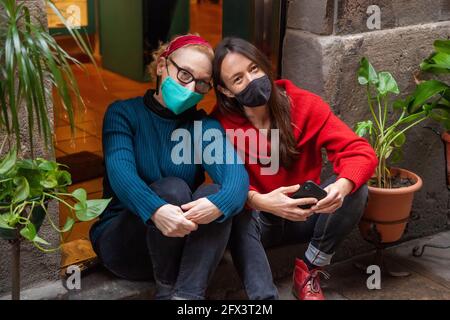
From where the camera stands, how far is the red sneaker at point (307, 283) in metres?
2.50

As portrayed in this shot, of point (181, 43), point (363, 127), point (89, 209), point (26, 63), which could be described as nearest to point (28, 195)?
point (89, 209)

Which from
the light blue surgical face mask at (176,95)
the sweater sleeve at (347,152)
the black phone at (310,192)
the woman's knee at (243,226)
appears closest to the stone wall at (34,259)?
the light blue surgical face mask at (176,95)

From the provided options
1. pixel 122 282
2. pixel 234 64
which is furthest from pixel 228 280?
pixel 234 64

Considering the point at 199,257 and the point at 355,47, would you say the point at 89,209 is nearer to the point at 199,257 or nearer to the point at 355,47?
the point at 199,257

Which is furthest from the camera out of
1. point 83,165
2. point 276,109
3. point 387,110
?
point 83,165

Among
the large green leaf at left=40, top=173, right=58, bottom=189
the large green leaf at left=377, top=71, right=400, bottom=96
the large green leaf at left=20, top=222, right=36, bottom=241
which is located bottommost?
the large green leaf at left=20, top=222, right=36, bottom=241

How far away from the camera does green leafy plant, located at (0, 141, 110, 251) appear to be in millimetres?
1862

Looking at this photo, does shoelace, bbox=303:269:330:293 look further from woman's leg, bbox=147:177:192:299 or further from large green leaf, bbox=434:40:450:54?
large green leaf, bbox=434:40:450:54

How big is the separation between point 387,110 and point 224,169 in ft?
2.90

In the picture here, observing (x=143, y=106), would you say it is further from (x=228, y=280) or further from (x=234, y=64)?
(x=228, y=280)

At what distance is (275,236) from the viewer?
97.5 inches

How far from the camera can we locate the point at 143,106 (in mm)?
2311

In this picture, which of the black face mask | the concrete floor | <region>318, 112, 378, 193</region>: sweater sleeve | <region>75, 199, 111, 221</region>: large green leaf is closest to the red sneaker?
the concrete floor

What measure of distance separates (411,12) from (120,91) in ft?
8.40
